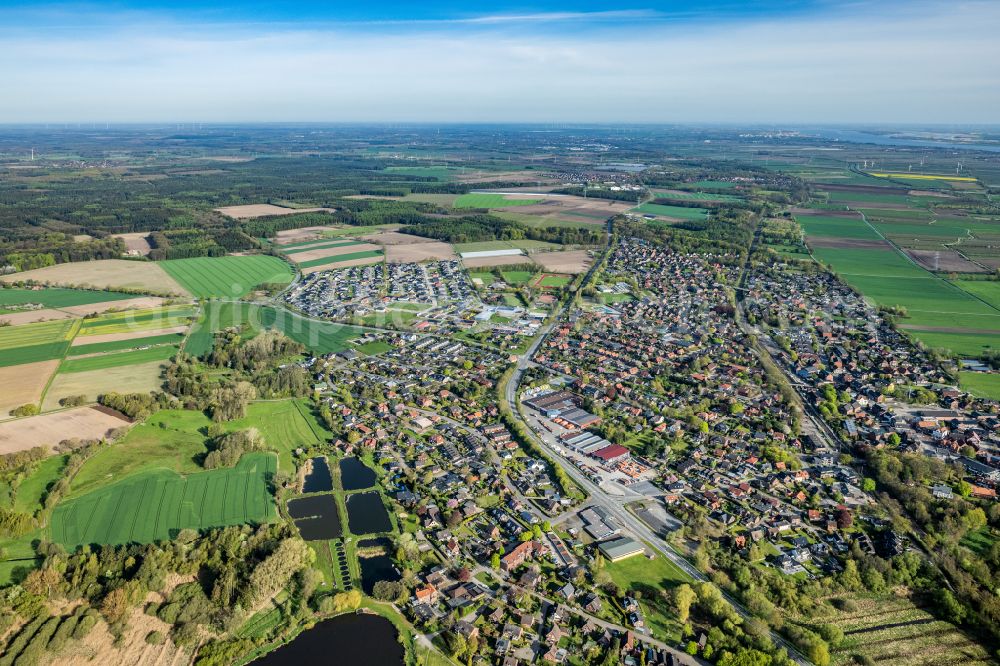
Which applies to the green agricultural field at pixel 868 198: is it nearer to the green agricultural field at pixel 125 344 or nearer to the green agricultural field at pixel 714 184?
the green agricultural field at pixel 714 184

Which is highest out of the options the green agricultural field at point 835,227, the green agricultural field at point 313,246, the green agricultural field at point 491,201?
the green agricultural field at point 491,201

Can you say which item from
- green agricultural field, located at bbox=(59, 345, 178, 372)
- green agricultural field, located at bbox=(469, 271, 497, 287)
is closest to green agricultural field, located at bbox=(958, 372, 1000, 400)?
green agricultural field, located at bbox=(469, 271, 497, 287)

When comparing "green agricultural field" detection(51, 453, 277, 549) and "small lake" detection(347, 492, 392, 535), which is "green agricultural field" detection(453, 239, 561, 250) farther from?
"small lake" detection(347, 492, 392, 535)

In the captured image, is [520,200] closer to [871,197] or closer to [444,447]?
[871,197]

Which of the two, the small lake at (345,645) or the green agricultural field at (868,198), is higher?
the green agricultural field at (868,198)

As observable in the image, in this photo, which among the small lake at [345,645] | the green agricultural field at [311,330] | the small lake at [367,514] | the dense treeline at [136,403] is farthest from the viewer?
the green agricultural field at [311,330]

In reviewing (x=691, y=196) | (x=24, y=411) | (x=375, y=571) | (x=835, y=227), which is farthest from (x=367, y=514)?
(x=691, y=196)

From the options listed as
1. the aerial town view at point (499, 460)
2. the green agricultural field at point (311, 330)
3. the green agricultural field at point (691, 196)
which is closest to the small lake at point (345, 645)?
the aerial town view at point (499, 460)

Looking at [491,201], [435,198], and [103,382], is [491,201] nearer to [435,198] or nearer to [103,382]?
[435,198]
